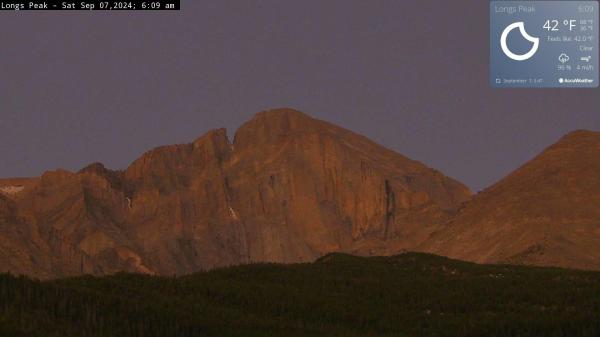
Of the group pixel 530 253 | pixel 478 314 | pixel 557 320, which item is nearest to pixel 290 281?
pixel 478 314

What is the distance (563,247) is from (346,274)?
133 meters

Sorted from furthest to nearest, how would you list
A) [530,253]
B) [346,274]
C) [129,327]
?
[530,253] < [346,274] < [129,327]

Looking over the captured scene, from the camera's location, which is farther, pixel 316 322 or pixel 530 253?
pixel 530 253

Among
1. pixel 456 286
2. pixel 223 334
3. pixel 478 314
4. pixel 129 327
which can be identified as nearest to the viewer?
pixel 129 327

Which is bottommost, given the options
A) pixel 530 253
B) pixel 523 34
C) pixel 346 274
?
pixel 530 253

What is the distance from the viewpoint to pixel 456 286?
58.8 metres

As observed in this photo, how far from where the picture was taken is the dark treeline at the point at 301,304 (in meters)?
37.1

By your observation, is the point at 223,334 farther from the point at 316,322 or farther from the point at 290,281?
the point at 290,281

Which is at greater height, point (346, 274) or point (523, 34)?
point (523, 34)

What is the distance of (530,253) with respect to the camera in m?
Answer: 190

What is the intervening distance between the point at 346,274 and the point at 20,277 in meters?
31.7

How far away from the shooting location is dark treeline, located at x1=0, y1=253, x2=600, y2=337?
37116 millimetres

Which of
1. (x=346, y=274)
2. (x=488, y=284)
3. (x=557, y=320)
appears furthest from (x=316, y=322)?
(x=346, y=274)

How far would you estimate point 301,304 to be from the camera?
163 ft
